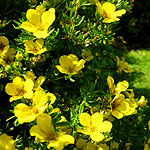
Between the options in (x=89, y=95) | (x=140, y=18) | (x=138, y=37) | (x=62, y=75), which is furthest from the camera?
(x=138, y=37)

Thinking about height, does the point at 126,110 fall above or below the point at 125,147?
above

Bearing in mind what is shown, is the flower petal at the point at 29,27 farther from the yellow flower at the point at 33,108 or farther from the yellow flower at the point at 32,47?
the yellow flower at the point at 33,108

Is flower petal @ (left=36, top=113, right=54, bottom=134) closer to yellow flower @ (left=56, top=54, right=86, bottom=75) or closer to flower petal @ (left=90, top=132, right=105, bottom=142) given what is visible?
flower petal @ (left=90, top=132, right=105, bottom=142)

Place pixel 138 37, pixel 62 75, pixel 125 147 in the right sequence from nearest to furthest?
pixel 62 75, pixel 125 147, pixel 138 37

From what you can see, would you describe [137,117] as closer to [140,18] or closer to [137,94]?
[137,94]

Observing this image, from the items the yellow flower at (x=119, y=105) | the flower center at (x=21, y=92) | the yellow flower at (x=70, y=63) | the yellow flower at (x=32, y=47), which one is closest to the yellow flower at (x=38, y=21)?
the yellow flower at (x=32, y=47)

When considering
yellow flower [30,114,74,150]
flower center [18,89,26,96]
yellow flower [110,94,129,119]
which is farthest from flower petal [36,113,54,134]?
yellow flower [110,94,129,119]

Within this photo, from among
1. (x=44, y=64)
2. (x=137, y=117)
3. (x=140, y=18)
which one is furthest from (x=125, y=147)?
(x=140, y=18)

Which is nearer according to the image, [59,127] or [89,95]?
[59,127]
